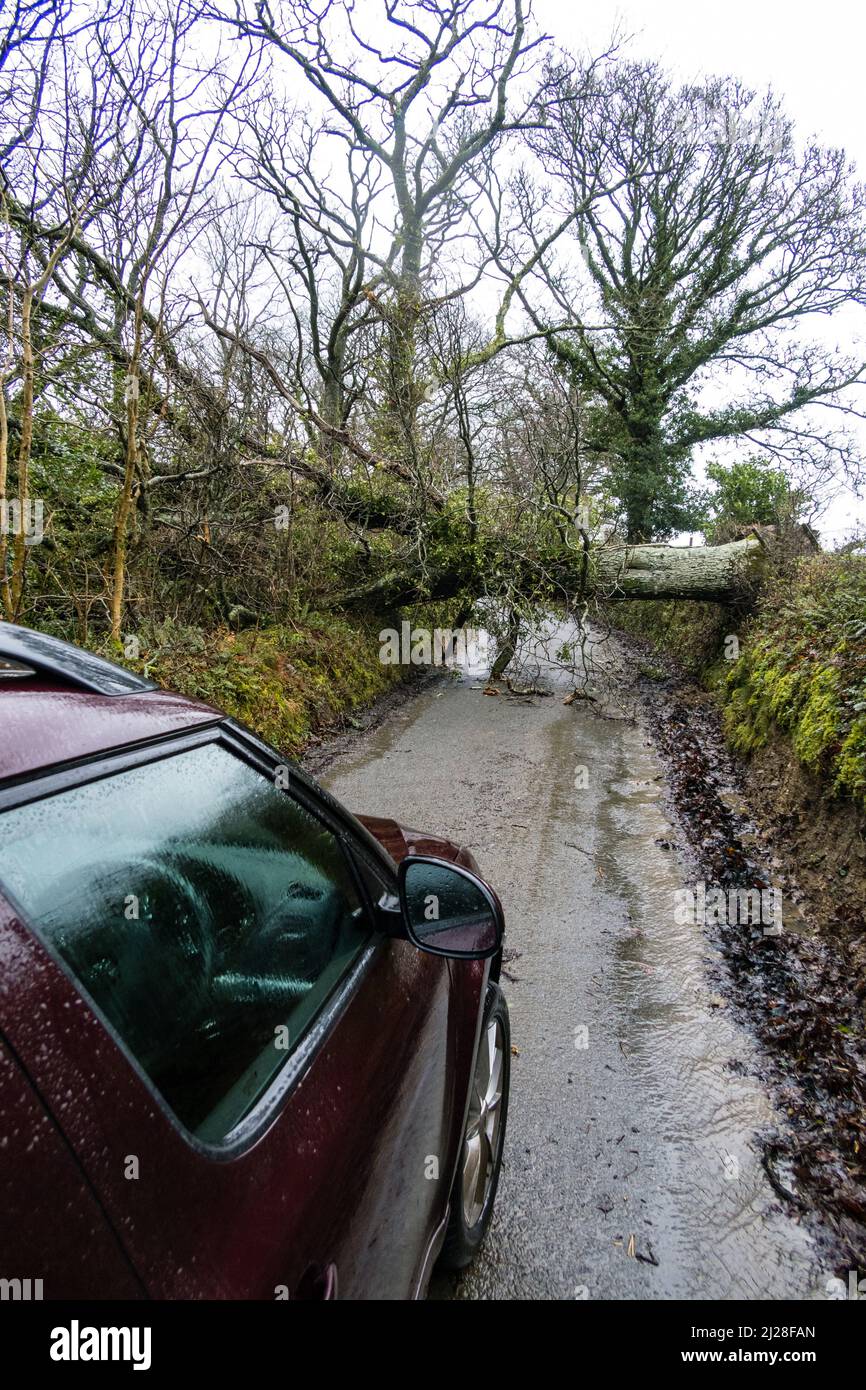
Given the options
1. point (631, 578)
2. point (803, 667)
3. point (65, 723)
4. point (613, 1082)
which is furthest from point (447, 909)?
point (631, 578)

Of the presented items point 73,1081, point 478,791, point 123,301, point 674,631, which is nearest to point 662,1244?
point 73,1081

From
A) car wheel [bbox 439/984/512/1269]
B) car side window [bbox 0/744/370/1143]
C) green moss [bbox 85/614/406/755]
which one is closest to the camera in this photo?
car side window [bbox 0/744/370/1143]

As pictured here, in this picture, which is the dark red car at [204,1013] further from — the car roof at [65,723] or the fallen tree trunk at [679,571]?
the fallen tree trunk at [679,571]

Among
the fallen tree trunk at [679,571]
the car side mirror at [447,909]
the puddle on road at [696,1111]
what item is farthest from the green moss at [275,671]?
the car side mirror at [447,909]

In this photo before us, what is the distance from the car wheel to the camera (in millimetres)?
2102

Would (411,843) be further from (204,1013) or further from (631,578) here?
(631,578)

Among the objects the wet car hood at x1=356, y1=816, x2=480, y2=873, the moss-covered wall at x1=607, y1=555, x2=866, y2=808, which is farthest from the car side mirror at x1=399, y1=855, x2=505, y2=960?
the moss-covered wall at x1=607, y1=555, x2=866, y2=808

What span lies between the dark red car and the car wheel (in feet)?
0.68

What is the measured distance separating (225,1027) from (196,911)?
213 mm

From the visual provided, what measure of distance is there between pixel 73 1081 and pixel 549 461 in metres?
11.0

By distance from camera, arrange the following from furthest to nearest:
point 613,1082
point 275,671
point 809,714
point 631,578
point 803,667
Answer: point 631,578, point 275,671, point 803,667, point 809,714, point 613,1082

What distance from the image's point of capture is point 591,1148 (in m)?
2.76

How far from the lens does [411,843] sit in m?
2.44

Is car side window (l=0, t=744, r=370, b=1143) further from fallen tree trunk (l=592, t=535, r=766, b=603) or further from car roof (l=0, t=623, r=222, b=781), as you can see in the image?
fallen tree trunk (l=592, t=535, r=766, b=603)
